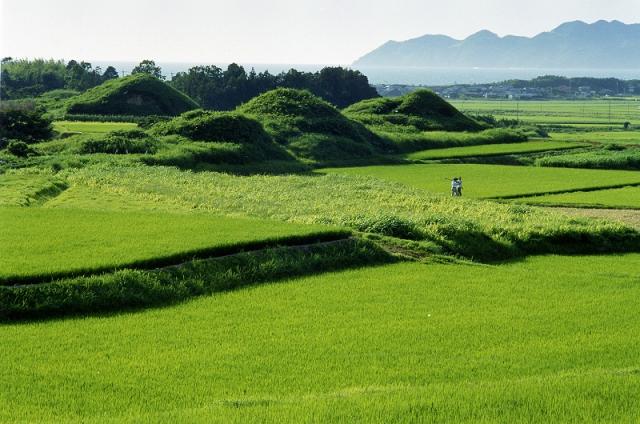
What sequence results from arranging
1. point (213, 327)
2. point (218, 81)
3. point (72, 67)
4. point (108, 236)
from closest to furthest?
point (213, 327), point (108, 236), point (218, 81), point (72, 67)

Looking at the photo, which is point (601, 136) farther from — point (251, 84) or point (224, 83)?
point (224, 83)

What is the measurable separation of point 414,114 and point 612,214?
3536cm

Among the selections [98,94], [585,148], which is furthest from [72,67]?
[585,148]

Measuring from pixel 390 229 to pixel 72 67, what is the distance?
82.9 metres

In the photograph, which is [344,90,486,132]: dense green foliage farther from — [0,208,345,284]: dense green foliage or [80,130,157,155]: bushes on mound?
[0,208,345,284]: dense green foliage

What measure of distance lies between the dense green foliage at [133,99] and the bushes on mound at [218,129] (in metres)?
19.1

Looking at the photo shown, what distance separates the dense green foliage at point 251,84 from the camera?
85250 mm

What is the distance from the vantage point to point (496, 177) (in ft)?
120

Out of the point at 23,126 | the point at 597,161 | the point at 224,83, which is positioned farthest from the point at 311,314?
the point at 224,83

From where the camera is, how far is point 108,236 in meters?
17.8

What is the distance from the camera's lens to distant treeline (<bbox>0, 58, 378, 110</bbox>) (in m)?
85.2

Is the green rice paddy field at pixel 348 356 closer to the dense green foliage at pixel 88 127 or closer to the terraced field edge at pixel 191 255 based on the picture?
the terraced field edge at pixel 191 255

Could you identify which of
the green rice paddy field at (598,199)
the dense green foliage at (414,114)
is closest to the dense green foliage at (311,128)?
the dense green foliage at (414,114)

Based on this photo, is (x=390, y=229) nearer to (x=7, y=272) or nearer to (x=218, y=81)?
(x=7, y=272)
